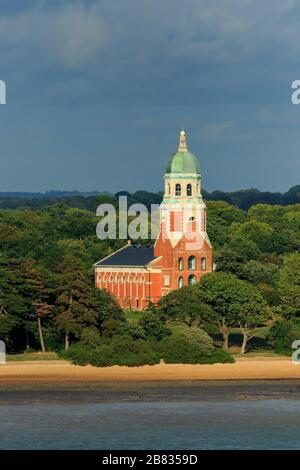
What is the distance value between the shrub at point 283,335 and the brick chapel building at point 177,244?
1975 cm

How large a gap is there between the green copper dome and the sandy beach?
26159mm

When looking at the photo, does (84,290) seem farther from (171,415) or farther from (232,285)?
(171,415)

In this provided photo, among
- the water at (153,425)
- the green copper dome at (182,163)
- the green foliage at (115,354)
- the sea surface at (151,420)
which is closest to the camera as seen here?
the water at (153,425)

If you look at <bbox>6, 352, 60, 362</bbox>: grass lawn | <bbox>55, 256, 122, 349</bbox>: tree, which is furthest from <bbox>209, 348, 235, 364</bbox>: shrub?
<bbox>6, 352, 60, 362</bbox>: grass lawn

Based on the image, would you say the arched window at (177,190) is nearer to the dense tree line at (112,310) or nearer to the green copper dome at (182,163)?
the green copper dome at (182,163)

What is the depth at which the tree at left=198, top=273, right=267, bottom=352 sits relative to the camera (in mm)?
80000

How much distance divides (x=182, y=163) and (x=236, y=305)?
21.4 m

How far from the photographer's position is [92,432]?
6056 centimetres

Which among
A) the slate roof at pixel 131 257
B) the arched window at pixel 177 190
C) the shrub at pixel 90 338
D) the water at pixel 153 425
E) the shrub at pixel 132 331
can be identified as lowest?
the water at pixel 153 425

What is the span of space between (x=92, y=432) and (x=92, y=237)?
220ft

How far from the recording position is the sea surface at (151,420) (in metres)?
58.9

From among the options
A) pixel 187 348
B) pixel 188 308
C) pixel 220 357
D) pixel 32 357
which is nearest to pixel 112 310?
pixel 188 308

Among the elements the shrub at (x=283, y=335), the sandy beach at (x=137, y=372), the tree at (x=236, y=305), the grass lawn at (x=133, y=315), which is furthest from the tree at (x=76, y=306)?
the grass lawn at (x=133, y=315)
